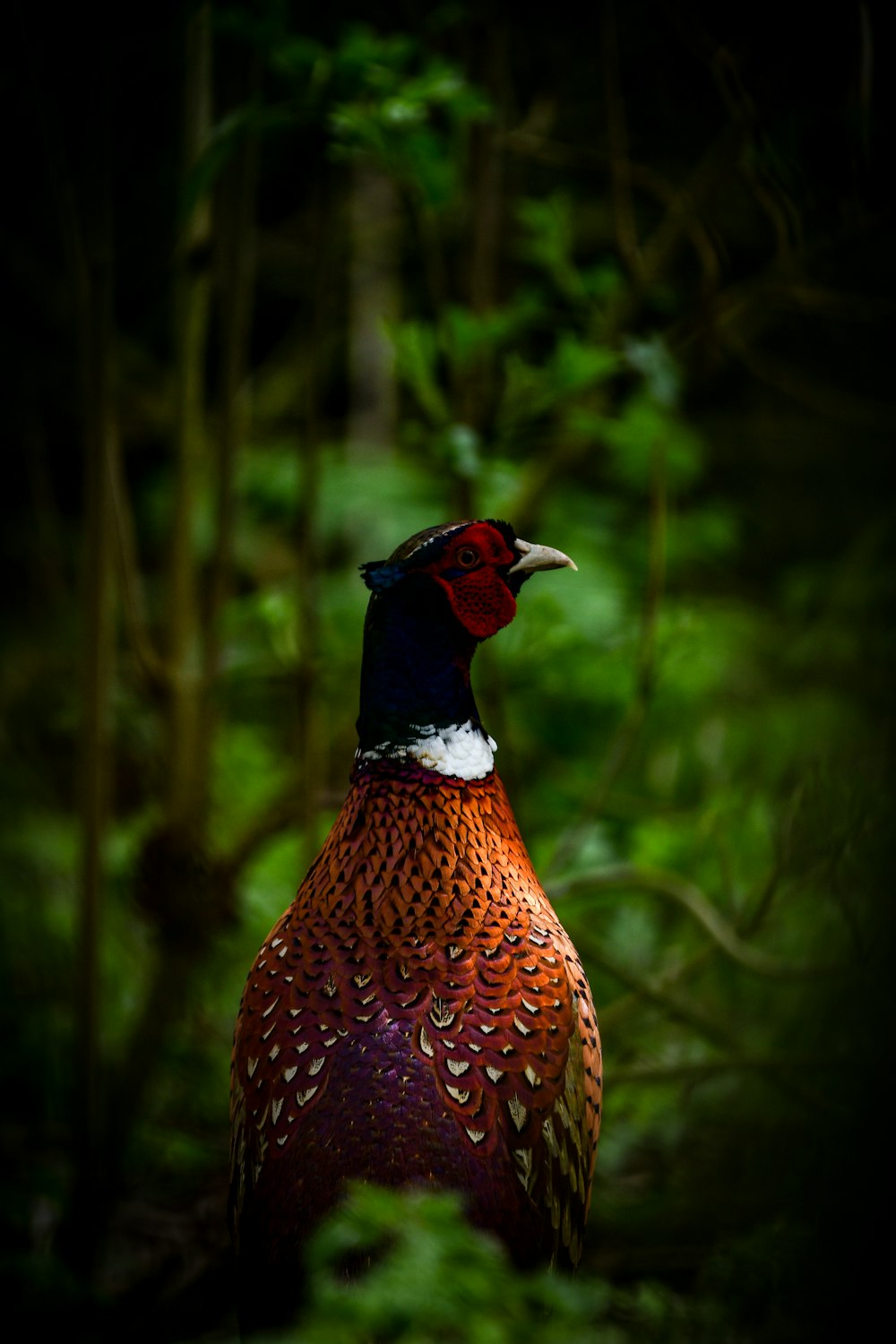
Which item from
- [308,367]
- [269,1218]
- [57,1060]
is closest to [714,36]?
[308,367]

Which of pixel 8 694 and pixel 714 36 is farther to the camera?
pixel 8 694

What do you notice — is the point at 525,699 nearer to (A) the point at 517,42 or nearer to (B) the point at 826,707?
(B) the point at 826,707

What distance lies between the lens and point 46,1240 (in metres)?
2.71

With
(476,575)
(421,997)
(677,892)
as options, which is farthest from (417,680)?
(677,892)

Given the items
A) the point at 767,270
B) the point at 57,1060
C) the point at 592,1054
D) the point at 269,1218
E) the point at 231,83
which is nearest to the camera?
the point at 269,1218

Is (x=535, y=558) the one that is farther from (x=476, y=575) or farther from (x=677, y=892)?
(x=677, y=892)

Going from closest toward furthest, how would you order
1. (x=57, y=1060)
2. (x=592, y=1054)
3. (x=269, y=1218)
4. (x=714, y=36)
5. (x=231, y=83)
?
1. (x=269, y=1218)
2. (x=592, y=1054)
3. (x=714, y=36)
4. (x=231, y=83)
5. (x=57, y=1060)

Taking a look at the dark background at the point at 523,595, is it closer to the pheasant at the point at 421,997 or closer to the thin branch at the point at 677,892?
the thin branch at the point at 677,892

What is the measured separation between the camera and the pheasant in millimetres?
1378

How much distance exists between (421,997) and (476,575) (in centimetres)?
54

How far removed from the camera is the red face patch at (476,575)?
57.2 inches

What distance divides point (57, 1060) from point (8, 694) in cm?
186

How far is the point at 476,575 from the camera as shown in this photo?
1.46 m

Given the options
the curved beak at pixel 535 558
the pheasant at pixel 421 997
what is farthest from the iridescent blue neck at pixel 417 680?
the curved beak at pixel 535 558
